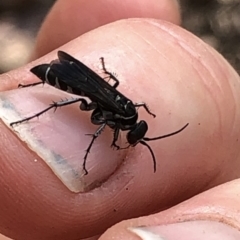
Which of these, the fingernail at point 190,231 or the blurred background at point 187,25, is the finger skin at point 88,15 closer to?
the blurred background at point 187,25

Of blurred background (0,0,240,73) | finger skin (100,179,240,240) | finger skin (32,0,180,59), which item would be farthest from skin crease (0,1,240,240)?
blurred background (0,0,240,73)

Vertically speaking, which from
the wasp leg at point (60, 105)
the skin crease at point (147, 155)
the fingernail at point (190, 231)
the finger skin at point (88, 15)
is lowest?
the fingernail at point (190, 231)

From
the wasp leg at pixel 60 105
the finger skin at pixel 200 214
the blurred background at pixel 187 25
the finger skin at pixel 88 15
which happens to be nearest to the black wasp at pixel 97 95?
the wasp leg at pixel 60 105

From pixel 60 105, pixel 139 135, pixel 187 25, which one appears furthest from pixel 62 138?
pixel 187 25

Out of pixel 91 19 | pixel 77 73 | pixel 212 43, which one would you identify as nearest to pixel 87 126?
pixel 77 73

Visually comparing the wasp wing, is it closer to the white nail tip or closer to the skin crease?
the skin crease

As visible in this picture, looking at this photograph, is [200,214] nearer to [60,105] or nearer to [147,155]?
[147,155]
